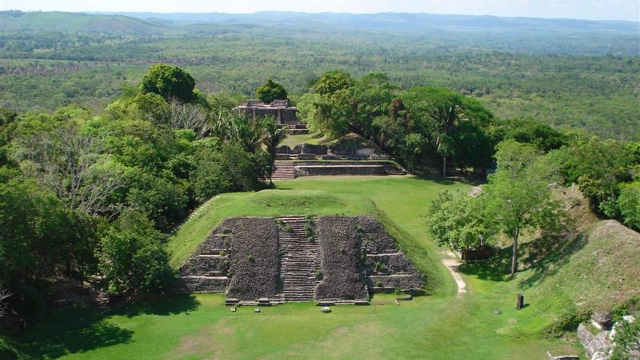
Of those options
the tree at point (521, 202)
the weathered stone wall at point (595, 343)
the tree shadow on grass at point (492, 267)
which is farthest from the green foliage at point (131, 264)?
the weathered stone wall at point (595, 343)

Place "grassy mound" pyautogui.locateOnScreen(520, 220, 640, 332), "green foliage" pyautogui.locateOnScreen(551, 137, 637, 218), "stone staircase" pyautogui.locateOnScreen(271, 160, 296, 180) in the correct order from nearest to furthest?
1. "grassy mound" pyautogui.locateOnScreen(520, 220, 640, 332)
2. "green foliage" pyautogui.locateOnScreen(551, 137, 637, 218)
3. "stone staircase" pyautogui.locateOnScreen(271, 160, 296, 180)

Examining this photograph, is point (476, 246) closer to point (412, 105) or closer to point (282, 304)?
point (282, 304)

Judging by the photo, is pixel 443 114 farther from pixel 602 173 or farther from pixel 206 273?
pixel 206 273

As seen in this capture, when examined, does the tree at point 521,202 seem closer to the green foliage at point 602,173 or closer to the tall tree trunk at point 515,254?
Result: the tall tree trunk at point 515,254

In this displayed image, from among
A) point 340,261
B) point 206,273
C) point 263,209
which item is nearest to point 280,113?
point 263,209

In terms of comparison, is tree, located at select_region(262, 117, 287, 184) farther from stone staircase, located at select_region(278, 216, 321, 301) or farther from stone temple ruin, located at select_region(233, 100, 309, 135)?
stone temple ruin, located at select_region(233, 100, 309, 135)

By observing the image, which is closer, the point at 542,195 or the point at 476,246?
the point at 542,195

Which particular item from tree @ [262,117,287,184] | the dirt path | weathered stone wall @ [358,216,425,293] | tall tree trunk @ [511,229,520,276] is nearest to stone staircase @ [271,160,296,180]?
tree @ [262,117,287,184]

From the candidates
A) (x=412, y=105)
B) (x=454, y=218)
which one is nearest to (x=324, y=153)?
(x=412, y=105)
